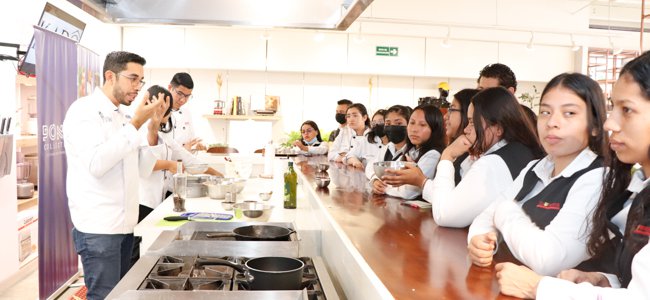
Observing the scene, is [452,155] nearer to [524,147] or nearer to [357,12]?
[524,147]

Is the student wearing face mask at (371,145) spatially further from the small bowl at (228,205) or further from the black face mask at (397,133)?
the small bowl at (228,205)

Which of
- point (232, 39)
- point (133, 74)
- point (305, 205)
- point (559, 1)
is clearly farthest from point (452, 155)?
point (559, 1)

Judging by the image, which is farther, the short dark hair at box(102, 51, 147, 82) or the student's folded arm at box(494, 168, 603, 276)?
the short dark hair at box(102, 51, 147, 82)

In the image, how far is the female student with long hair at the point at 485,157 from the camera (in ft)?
5.27

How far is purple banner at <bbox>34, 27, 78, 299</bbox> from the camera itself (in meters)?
3.65

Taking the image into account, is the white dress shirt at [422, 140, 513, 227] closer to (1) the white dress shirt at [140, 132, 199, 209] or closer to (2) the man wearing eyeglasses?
(1) the white dress shirt at [140, 132, 199, 209]

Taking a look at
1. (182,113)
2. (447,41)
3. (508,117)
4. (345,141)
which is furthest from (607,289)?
A: (447,41)

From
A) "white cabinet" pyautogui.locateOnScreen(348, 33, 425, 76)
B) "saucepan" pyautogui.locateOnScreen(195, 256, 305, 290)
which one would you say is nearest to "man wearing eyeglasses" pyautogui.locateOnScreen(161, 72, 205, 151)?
"saucepan" pyautogui.locateOnScreen(195, 256, 305, 290)

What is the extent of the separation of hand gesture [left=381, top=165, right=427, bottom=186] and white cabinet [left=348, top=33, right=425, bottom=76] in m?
5.72

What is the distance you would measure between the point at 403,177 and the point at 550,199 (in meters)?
0.79

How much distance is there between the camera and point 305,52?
297 inches

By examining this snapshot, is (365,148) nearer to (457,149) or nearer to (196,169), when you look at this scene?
(196,169)

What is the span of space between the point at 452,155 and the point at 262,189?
2.11 m

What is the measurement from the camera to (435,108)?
109 inches
